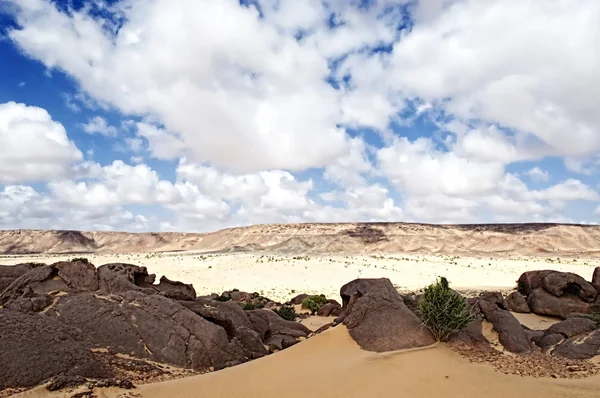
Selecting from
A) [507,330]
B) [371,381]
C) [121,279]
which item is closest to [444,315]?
[371,381]

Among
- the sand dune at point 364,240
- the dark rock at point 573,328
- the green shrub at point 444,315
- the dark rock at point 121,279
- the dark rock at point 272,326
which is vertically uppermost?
the sand dune at point 364,240

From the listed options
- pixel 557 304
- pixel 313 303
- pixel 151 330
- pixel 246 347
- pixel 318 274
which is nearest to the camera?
pixel 151 330

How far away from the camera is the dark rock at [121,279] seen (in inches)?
599

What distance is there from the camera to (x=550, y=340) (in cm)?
1515

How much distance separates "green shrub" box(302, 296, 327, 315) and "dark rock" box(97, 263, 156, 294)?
1215cm

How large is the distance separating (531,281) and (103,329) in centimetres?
2438

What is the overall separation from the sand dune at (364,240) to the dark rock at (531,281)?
6501 cm

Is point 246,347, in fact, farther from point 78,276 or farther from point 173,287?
point 78,276

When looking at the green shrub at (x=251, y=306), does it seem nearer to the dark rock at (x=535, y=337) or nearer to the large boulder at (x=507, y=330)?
the large boulder at (x=507, y=330)

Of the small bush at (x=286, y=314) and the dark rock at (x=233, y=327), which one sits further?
the small bush at (x=286, y=314)

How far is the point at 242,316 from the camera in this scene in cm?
1642

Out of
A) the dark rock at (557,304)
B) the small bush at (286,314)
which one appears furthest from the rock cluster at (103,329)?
the dark rock at (557,304)

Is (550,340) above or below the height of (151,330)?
below

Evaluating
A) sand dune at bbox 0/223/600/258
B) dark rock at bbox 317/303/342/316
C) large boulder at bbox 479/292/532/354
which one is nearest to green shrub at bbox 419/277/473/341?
large boulder at bbox 479/292/532/354
